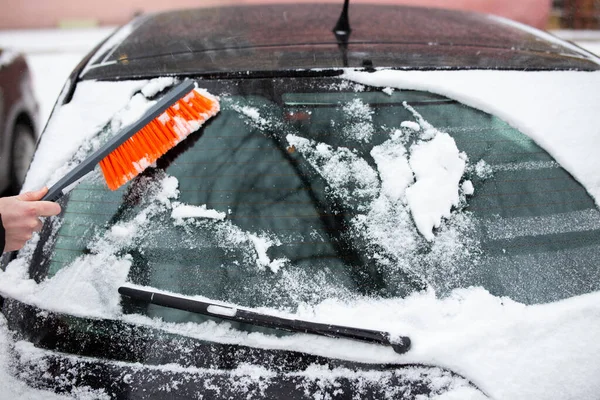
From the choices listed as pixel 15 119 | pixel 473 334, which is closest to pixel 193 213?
pixel 473 334

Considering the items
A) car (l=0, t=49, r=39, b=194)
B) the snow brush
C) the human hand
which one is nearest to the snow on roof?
the human hand

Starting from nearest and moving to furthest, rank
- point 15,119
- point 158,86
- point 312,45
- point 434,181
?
point 434,181
point 158,86
point 312,45
point 15,119

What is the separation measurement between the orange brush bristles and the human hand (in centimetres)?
→ 22

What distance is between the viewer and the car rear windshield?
1566 mm

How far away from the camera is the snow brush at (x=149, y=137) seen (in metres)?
1.74

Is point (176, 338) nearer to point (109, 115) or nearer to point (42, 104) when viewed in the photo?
point (109, 115)

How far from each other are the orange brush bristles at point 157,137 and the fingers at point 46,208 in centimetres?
19

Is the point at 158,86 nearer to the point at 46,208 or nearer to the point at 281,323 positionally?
the point at 46,208

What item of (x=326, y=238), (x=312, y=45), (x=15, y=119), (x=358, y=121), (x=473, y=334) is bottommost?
(x=15, y=119)

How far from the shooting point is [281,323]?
1461 mm

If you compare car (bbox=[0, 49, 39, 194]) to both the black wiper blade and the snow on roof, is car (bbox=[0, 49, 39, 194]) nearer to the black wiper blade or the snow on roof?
the snow on roof

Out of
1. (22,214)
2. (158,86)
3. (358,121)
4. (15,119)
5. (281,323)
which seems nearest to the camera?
(281,323)

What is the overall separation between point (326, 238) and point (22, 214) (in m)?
0.97

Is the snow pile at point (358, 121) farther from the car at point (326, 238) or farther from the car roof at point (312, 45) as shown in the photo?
the car roof at point (312, 45)
